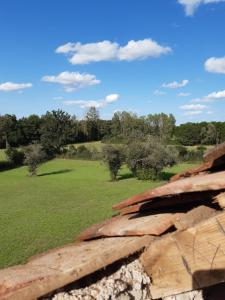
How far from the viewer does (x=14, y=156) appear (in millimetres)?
66250

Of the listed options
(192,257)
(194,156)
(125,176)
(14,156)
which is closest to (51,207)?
(125,176)

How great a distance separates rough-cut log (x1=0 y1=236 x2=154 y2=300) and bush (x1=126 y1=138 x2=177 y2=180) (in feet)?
133

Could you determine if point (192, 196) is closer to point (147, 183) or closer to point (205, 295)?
point (205, 295)

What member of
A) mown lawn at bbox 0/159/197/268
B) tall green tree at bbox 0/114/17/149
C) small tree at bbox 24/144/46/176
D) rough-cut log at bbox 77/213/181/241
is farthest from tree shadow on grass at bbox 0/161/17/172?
→ rough-cut log at bbox 77/213/181/241

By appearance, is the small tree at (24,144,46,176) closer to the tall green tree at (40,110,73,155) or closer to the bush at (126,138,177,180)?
the bush at (126,138,177,180)

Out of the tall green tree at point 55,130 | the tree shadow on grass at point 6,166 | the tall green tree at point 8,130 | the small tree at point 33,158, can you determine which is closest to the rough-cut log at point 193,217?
the small tree at point 33,158

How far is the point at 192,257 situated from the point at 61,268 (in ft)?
2.11

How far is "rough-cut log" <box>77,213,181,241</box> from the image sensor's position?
2.08 metres

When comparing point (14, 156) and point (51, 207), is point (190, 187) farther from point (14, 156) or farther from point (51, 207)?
point (14, 156)

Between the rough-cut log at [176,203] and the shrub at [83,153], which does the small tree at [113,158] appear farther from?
the rough-cut log at [176,203]

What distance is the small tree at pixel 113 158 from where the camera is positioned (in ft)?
144

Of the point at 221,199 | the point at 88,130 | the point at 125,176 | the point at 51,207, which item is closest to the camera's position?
the point at 221,199

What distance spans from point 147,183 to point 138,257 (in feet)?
126

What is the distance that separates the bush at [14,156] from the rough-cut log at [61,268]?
65660 millimetres
